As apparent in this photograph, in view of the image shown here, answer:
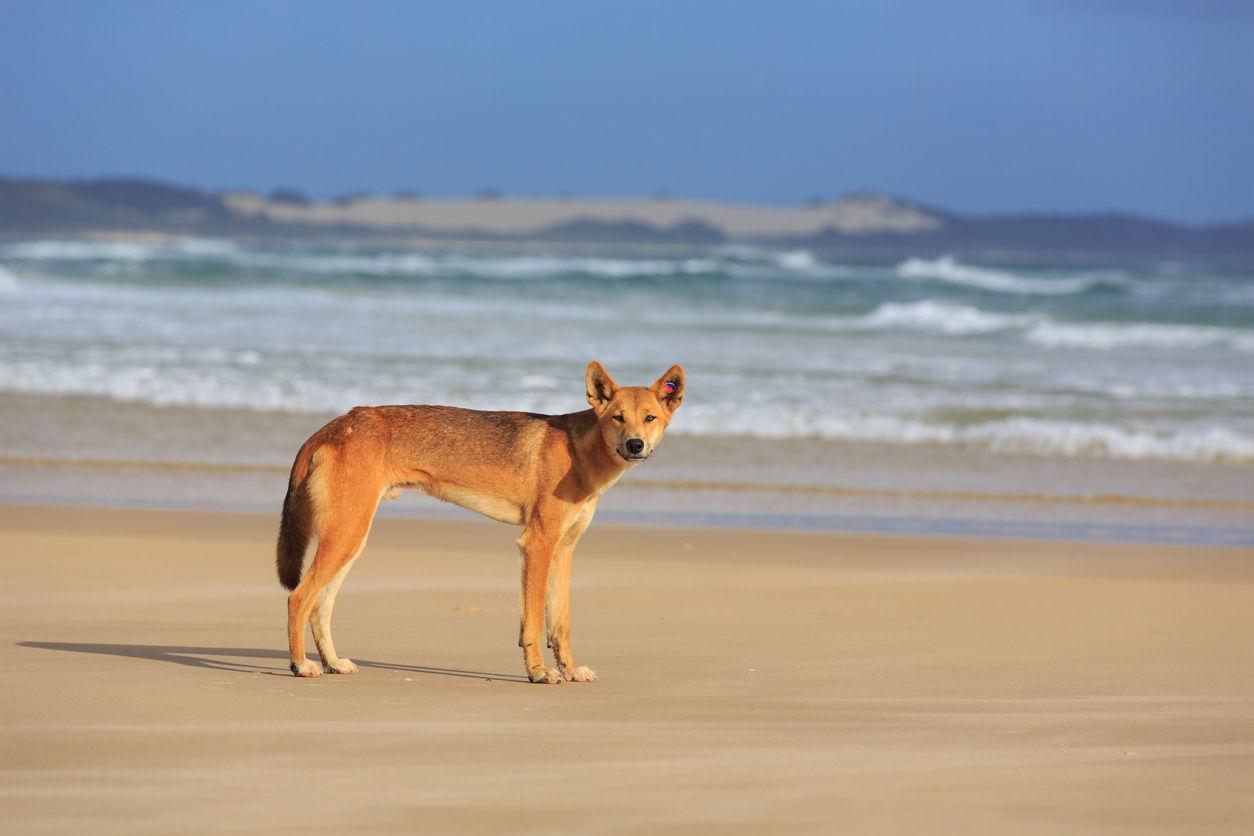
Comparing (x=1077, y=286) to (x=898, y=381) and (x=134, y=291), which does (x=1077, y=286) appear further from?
(x=134, y=291)

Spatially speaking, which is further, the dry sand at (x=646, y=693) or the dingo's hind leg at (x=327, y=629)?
the dingo's hind leg at (x=327, y=629)

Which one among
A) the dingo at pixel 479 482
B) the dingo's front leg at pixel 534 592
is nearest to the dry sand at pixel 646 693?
the dingo's front leg at pixel 534 592

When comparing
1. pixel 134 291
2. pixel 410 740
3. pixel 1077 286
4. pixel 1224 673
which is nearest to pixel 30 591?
pixel 410 740

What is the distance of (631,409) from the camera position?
539 cm

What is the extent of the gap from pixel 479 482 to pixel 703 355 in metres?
16.3

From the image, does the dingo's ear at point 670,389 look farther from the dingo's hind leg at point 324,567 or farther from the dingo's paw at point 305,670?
the dingo's paw at point 305,670

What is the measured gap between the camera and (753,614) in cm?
715

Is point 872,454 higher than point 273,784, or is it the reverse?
point 872,454

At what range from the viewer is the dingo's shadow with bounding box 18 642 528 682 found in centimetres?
559

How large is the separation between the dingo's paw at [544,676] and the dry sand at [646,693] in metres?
0.09

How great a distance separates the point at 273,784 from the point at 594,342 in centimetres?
2006

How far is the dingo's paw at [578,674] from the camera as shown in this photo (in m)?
5.48

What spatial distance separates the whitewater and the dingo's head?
9179 mm

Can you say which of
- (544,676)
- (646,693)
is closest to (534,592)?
(544,676)
